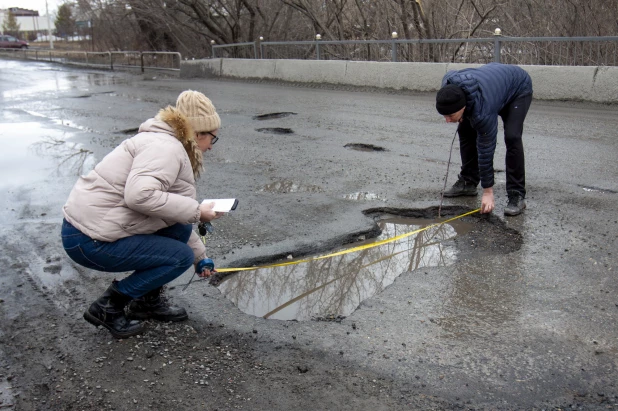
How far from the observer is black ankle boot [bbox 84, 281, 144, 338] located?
139 inches

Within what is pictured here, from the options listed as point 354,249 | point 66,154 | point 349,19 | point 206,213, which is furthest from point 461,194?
point 349,19

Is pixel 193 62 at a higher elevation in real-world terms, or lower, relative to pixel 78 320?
higher

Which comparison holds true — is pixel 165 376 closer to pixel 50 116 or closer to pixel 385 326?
pixel 385 326

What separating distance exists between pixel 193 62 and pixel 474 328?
1909 cm

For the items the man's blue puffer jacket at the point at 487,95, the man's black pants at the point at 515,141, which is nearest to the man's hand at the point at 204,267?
the man's blue puffer jacket at the point at 487,95

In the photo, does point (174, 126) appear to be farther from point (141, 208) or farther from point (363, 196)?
point (363, 196)

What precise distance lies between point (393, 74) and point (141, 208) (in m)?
12.0

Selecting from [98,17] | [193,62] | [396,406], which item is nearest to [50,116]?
[193,62]

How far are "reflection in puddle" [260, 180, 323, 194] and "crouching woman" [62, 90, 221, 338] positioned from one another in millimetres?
2891

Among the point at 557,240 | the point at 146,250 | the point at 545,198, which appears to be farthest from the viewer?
the point at 545,198

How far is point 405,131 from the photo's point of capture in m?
9.32

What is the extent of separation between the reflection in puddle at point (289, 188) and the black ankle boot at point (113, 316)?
3.08 m

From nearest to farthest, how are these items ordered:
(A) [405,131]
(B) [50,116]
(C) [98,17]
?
(A) [405,131]
(B) [50,116]
(C) [98,17]

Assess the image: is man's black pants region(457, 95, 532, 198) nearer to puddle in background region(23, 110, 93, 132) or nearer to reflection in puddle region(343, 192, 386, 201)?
reflection in puddle region(343, 192, 386, 201)
